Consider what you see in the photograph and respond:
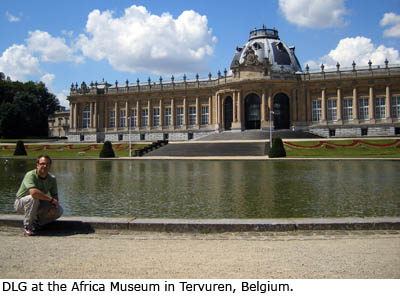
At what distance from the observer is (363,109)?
67062 mm

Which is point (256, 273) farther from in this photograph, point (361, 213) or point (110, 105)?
point (110, 105)

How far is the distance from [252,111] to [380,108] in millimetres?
22981

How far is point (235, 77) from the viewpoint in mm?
70125

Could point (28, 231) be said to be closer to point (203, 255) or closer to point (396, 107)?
point (203, 255)

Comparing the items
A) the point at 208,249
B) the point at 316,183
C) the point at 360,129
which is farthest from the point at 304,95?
the point at 208,249

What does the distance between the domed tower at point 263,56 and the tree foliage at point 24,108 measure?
4915cm

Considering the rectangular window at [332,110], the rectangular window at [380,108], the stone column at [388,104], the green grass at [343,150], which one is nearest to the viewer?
the green grass at [343,150]

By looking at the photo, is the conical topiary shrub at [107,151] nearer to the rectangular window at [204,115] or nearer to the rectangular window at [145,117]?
the rectangular window at [204,115]

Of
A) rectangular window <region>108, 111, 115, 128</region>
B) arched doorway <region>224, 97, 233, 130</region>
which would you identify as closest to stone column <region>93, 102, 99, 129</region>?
rectangular window <region>108, 111, 115, 128</region>

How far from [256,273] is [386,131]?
67.9m

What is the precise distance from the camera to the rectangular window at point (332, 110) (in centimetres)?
6881

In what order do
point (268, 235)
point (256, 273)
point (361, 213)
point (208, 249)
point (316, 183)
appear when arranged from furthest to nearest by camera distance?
point (316, 183)
point (361, 213)
point (268, 235)
point (208, 249)
point (256, 273)

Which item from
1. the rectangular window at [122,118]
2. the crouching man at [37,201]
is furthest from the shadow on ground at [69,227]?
the rectangular window at [122,118]

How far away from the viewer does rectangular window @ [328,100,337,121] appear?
68812 millimetres
